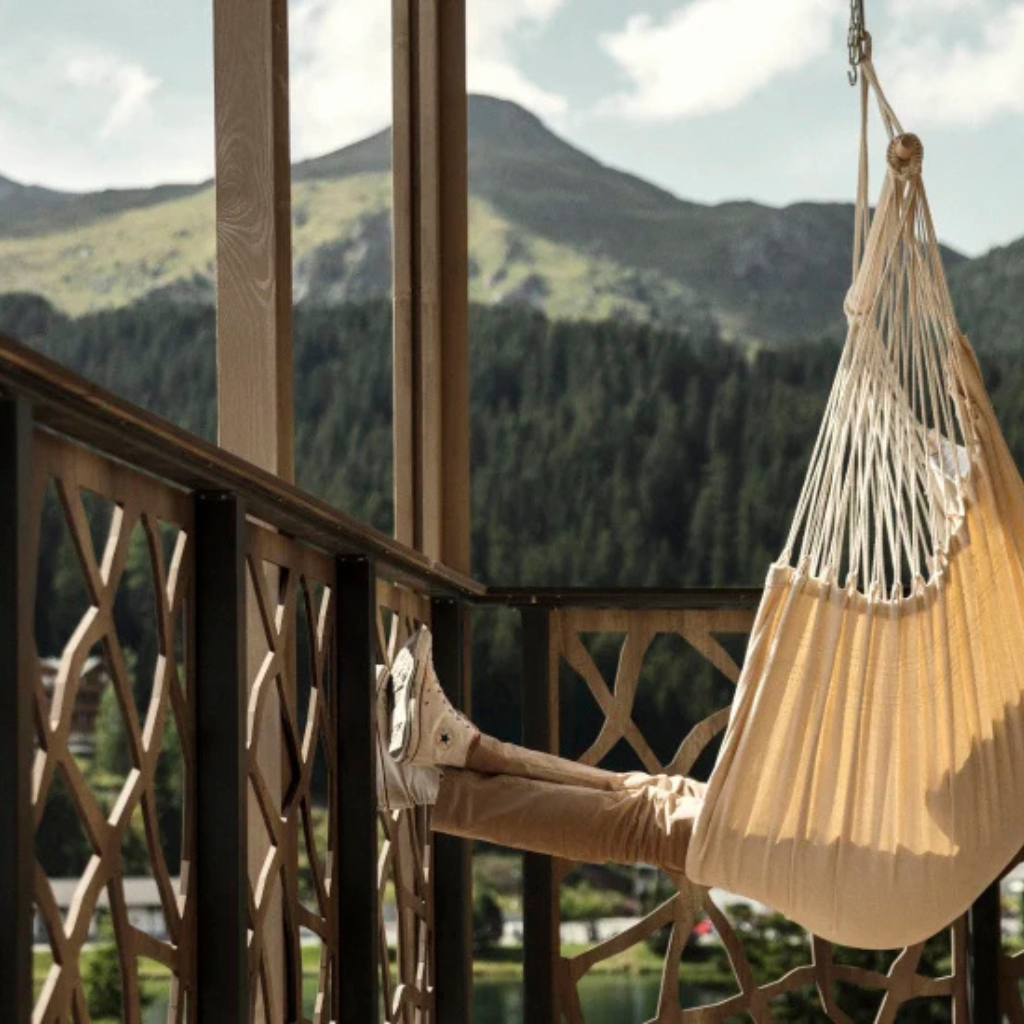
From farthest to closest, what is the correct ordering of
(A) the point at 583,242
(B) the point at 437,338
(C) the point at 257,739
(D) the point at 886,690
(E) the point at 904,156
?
(A) the point at 583,242 → (B) the point at 437,338 → (E) the point at 904,156 → (D) the point at 886,690 → (C) the point at 257,739

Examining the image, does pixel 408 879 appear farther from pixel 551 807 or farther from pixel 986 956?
pixel 986 956

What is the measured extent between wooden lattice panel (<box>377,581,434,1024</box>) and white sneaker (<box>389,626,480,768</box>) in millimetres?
111

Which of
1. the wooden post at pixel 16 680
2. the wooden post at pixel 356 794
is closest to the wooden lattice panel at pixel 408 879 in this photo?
the wooden post at pixel 356 794

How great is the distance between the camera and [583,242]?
785 centimetres

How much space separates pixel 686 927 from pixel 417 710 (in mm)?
1173

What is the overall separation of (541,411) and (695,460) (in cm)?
72

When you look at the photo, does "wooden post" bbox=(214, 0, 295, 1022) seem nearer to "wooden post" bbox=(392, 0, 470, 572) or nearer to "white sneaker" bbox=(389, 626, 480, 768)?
"white sneaker" bbox=(389, 626, 480, 768)

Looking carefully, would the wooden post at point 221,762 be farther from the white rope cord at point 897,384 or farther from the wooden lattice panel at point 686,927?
the wooden lattice panel at point 686,927

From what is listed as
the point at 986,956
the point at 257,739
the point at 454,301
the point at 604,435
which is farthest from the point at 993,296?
the point at 257,739

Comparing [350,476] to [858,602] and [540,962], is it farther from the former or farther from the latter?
[858,602]

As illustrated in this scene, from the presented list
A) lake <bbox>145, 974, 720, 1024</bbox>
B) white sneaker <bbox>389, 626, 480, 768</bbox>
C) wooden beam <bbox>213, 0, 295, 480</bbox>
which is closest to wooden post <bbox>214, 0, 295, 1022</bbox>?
wooden beam <bbox>213, 0, 295, 480</bbox>

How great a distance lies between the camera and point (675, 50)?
809 cm

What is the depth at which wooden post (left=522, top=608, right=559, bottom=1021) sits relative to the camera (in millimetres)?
3211

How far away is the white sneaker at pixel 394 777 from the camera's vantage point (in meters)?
2.21
